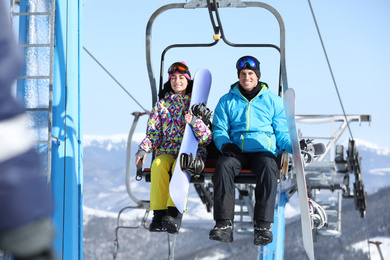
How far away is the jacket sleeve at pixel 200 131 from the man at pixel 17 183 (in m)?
3.15

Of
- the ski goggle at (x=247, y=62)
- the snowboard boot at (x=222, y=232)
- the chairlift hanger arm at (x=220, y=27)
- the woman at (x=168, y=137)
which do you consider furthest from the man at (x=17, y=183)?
the chairlift hanger arm at (x=220, y=27)

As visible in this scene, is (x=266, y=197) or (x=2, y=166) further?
(x=266, y=197)

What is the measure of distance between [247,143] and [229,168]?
0.26 meters

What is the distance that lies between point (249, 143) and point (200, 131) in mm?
320

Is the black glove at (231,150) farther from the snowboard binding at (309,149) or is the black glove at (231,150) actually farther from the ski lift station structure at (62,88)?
the snowboard binding at (309,149)

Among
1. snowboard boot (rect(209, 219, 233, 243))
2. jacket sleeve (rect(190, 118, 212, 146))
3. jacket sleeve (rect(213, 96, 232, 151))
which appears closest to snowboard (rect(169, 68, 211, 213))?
jacket sleeve (rect(190, 118, 212, 146))

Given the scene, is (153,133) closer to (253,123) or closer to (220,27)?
(253,123)

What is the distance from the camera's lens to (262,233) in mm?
3797

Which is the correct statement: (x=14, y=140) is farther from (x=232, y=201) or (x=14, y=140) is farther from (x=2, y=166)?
(x=232, y=201)

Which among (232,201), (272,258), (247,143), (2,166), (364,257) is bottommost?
(364,257)

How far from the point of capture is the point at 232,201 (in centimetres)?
383

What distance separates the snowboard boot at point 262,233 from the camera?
378cm

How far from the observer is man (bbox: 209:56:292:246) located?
12.5 ft

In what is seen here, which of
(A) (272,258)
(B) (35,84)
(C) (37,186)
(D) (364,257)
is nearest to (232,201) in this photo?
(B) (35,84)
